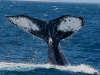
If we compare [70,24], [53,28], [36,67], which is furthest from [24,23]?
[36,67]

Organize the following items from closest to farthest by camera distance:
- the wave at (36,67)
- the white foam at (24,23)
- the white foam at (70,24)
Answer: the white foam at (70,24) < the white foam at (24,23) < the wave at (36,67)

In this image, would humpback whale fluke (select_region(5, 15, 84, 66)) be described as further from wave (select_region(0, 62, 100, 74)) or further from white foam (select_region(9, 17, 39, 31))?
wave (select_region(0, 62, 100, 74))

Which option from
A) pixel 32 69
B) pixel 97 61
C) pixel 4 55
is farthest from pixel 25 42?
pixel 32 69

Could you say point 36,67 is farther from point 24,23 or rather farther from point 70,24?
point 70,24

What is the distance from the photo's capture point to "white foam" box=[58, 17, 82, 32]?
40.1ft

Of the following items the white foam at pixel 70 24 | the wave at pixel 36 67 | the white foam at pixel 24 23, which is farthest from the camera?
the wave at pixel 36 67

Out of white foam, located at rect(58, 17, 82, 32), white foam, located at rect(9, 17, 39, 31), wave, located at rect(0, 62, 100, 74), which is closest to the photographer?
white foam, located at rect(58, 17, 82, 32)

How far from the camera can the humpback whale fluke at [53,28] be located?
12.3 m

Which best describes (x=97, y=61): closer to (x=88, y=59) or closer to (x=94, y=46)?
(x=88, y=59)

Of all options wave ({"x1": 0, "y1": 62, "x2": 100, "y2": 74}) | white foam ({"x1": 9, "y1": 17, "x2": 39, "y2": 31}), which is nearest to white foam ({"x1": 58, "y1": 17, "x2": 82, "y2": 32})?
white foam ({"x1": 9, "y1": 17, "x2": 39, "y2": 31})

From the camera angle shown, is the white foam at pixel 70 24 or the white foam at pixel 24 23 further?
the white foam at pixel 24 23

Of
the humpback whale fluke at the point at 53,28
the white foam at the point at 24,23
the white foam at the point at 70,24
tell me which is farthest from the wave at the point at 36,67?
the white foam at the point at 24,23

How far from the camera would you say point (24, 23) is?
12438 mm

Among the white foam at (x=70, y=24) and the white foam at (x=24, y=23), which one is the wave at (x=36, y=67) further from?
the white foam at (x=24, y=23)
